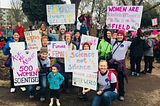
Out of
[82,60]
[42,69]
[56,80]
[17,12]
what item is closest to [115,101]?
[82,60]

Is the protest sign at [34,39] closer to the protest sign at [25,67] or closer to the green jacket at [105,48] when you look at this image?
the protest sign at [25,67]

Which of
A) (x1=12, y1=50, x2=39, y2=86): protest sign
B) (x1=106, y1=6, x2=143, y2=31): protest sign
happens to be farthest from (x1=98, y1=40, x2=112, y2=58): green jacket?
(x1=12, y1=50, x2=39, y2=86): protest sign

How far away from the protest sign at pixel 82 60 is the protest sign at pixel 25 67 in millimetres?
823

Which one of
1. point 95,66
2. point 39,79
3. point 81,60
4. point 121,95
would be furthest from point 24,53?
point 121,95

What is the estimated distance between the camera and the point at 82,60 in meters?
3.94

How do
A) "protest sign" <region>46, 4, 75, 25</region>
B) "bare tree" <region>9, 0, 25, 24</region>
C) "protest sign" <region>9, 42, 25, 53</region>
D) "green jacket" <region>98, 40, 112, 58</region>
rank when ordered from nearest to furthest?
"protest sign" <region>9, 42, 25, 53</region>
"green jacket" <region>98, 40, 112, 58</region>
"protest sign" <region>46, 4, 75, 25</region>
"bare tree" <region>9, 0, 25, 24</region>

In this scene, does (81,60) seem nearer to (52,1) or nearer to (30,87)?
(30,87)

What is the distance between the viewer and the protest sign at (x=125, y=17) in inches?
189

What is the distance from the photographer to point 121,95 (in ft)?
13.6

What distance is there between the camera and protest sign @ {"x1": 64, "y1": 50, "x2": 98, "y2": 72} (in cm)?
391

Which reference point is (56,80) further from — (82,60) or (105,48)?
(105,48)

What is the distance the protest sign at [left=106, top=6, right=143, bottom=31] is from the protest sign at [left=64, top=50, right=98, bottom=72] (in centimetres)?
178

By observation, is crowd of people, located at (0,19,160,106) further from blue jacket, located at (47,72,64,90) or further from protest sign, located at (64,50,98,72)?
protest sign, located at (64,50,98,72)

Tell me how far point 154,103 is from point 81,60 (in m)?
2.23
